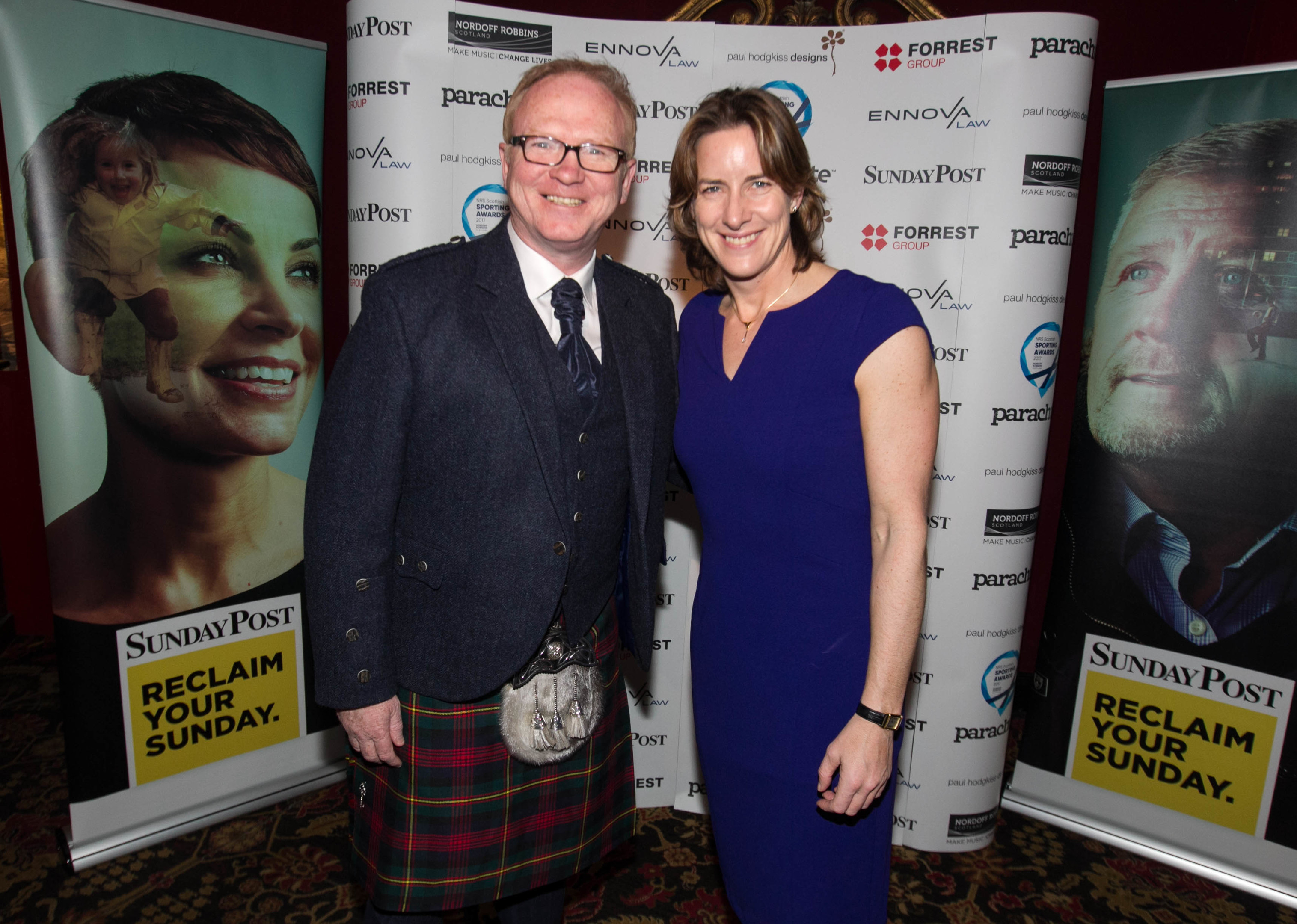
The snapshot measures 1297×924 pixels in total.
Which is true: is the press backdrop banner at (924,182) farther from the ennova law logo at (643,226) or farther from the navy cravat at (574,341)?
the navy cravat at (574,341)

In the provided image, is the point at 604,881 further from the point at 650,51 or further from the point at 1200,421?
the point at 650,51

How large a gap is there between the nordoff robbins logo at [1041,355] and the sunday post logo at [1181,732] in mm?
1038

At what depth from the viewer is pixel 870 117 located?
267cm

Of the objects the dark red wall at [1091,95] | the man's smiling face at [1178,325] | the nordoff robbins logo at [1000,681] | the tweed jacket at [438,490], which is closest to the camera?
the tweed jacket at [438,490]

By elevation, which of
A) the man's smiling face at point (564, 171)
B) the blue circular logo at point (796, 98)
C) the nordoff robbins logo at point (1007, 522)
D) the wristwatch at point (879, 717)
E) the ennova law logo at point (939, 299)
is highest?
the blue circular logo at point (796, 98)

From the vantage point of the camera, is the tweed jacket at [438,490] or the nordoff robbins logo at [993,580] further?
the nordoff robbins logo at [993,580]

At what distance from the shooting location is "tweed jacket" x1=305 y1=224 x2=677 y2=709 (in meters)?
1.46

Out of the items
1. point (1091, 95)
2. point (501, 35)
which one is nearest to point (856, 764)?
point (501, 35)

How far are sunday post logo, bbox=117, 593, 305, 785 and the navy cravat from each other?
1.97 meters

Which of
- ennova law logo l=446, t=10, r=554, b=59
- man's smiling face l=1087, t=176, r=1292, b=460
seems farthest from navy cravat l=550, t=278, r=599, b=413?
man's smiling face l=1087, t=176, r=1292, b=460

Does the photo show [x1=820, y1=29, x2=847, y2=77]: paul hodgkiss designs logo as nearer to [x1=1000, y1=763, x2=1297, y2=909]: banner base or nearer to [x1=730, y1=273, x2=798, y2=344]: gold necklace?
[x1=730, y1=273, x2=798, y2=344]: gold necklace

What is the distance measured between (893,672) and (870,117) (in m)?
1.93

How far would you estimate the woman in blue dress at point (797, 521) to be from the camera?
4.94 ft

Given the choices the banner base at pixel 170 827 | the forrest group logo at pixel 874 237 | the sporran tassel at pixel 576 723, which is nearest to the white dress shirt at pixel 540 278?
the sporran tassel at pixel 576 723
